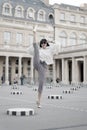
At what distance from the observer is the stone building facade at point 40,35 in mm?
59594

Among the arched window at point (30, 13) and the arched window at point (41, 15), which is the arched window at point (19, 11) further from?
the arched window at point (41, 15)

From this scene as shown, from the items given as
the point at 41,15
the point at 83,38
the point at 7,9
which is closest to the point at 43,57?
the point at 7,9

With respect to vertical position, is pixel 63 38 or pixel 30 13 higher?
pixel 30 13

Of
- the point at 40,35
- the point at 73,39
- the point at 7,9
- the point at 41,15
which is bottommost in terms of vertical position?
the point at 73,39

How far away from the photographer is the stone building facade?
59.6m

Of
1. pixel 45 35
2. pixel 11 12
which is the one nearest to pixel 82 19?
pixel 45 35

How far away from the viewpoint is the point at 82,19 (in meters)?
71.4

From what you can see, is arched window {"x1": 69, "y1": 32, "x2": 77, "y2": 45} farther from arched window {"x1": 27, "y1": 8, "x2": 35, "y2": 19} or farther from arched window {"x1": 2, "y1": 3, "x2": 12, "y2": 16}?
arched window {"x1": 2, "y1": 3, "x2": 12, "y2": 16}

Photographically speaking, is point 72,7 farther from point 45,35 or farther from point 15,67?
point 15,67

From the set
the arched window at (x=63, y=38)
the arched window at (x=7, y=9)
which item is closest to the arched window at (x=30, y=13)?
the arched window at (x=7, y=9)

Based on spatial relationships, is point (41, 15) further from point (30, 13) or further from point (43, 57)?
point (43, 57)

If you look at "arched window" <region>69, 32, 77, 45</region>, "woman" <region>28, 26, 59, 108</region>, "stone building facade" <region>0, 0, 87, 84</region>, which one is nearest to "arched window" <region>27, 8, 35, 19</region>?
"stone building facade" <region>0, 0, 87, 84</region>

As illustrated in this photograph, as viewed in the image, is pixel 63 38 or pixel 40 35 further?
pixel 63 38

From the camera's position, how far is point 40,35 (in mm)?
66000
